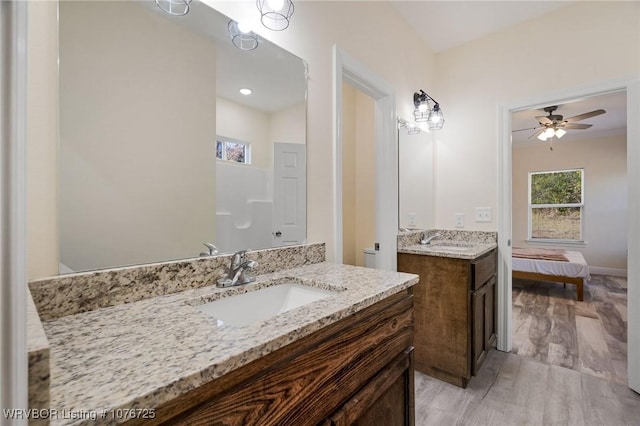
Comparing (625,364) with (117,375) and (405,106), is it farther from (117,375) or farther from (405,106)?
(117,375)

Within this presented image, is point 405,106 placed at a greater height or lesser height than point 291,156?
greater

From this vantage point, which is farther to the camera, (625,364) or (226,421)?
(625,364)

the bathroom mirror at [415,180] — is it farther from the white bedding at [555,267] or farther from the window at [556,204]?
the window at [556,204]

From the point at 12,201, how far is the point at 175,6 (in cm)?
103

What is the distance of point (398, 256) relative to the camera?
2188 mm

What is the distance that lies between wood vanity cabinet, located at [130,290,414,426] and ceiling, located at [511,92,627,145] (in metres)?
3.06

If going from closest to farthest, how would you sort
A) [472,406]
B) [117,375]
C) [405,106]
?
[117,375] → [472,406] → [405,106]

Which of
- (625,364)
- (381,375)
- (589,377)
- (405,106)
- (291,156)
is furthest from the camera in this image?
(405,106)

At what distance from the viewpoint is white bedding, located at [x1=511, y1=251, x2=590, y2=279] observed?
370 centimetres

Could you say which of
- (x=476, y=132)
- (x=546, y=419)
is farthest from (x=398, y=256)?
(x=476, y=132)

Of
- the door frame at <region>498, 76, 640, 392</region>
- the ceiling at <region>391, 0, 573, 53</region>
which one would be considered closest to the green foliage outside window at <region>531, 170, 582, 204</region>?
the door frame at <region>498, 76, 640, 392</region>

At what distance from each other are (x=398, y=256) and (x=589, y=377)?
1.52 meters

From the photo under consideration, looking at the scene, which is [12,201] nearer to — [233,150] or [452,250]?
[233,150]

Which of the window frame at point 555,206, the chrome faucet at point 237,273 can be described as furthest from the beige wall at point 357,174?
the window frame at point 555,206
